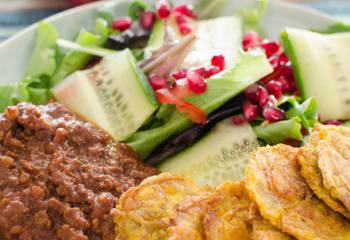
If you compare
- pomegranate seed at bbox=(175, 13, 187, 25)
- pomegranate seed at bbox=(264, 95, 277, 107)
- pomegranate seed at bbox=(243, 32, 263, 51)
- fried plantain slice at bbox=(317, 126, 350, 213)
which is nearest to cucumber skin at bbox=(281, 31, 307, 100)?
pomegranate seed at bbox=(243, 32, 263, 51)

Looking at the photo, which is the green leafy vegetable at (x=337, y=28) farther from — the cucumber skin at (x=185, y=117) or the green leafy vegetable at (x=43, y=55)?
the green leafy vegetable at (x=43, y=55)

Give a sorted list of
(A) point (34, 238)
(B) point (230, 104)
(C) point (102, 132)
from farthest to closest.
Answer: (B) point (230, 104) → (C) point (102, 132) → (A) point (34, 238)

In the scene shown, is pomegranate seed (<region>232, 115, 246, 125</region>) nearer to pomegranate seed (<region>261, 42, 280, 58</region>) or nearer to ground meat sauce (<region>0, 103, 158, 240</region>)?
ground meat sauce (<region>0, 103, 158, 240</region>)

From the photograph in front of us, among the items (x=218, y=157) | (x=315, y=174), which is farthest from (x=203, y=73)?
(x=315, y=174)

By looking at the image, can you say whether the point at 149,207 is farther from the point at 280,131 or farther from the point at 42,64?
the point at 42,64

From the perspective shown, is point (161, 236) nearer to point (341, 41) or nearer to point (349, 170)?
point (349, 170)

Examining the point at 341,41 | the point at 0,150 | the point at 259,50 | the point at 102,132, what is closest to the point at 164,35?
the point at 259,50
